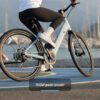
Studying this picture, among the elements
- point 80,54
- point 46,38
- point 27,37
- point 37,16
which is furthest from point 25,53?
point 80,54

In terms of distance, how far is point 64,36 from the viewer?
980 centimetres

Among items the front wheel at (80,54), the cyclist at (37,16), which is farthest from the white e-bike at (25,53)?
the cyclist at (37,16)

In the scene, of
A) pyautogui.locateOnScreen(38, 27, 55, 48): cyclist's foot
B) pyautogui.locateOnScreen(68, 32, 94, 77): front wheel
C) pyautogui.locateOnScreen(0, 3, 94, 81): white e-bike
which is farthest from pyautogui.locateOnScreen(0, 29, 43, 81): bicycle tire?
pyautogui.locateOnScreen(68, 32, 94, 77): front wheel

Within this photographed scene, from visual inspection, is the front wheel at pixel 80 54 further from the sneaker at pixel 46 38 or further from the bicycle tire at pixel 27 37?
the bicycle tire at pixel 27 37

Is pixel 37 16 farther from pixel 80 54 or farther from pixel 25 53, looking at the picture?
pixel 80 54

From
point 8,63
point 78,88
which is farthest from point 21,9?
point 78,88

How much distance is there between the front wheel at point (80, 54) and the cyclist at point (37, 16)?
577 millimetres

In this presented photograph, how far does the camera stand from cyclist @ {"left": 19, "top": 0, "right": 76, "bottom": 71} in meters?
8.91

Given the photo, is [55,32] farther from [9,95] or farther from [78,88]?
[9,95]

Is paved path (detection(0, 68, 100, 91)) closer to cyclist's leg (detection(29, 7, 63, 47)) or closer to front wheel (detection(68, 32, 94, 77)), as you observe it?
front wheel (detection(68, 32, 94, 77))

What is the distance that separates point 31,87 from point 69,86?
23.2 inches

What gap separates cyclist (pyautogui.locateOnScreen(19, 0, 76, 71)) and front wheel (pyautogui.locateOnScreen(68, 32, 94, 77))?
58 cm

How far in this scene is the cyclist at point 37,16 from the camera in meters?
8.91

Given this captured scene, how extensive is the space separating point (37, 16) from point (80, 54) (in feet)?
4.36
